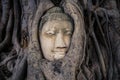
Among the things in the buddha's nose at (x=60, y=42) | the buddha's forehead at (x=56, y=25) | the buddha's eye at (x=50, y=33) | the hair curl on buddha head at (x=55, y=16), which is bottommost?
the buddha's nose at (x=60, y=42)

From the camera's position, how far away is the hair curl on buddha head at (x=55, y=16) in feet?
7.92

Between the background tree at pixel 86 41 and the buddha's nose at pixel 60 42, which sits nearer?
the buddha's nose at pixel 60 42

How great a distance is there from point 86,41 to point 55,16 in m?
0.31

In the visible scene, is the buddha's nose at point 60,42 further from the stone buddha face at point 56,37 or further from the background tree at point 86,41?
the background tree at point 86,41

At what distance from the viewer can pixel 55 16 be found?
7.93 ft

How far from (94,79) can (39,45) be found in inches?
19.0

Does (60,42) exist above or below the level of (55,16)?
below

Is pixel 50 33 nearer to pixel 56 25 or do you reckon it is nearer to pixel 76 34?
pixel 56 25

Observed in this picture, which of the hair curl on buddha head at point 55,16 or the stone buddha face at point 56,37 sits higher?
the hair curl on buddha head at point 55,16

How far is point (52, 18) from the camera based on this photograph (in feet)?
7.91

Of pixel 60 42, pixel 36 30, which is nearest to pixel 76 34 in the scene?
pixel 60 42

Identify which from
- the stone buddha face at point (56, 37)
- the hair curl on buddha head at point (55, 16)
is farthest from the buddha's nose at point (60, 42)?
the hair curl on buddha head at point (55, 16)

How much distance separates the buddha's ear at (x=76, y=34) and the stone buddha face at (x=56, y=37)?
0.17ft

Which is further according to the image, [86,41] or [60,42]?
[86,41]
